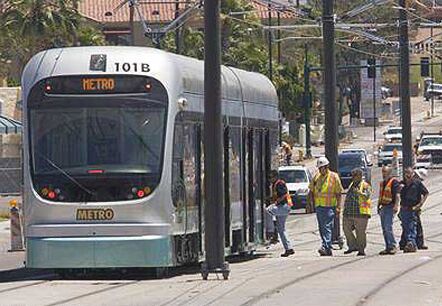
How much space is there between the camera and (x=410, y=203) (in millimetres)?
25266

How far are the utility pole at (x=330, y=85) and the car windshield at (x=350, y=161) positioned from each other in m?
26.6

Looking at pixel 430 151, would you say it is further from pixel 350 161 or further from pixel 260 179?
pixel 260 179

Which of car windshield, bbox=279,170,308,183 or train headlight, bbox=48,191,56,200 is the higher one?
train headlight, bbox=48,191,56,200

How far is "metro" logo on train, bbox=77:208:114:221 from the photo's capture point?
60.7 ft

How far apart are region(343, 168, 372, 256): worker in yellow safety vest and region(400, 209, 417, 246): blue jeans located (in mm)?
1043

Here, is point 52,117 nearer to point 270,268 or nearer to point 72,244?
point 72,244

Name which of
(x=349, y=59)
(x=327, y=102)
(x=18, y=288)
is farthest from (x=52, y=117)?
(x=349, y=59)

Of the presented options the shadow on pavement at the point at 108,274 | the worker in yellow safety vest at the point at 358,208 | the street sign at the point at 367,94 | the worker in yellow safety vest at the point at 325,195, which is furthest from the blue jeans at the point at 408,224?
the street sign at the point at 367,94

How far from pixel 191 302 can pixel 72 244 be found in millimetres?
3393

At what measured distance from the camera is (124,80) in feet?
62.6

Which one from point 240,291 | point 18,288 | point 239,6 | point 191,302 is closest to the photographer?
point 191,302

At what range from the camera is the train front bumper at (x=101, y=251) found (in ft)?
60.1

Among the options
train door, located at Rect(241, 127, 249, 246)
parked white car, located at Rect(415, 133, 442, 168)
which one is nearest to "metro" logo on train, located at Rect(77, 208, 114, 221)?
train door, located at Rect(241, 127, 249, 246)

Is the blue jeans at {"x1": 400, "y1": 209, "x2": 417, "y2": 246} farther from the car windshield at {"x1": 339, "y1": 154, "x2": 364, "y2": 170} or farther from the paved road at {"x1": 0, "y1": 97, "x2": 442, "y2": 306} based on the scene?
the car windshield at {"x1": 339, "y1": 154, "x2": 364, "y2": 170}
